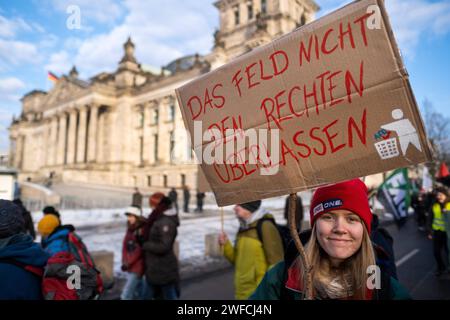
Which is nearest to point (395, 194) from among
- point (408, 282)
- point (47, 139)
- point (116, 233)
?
point (408, 282)

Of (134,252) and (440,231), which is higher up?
(134,252)

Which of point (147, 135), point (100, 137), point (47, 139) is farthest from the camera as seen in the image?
point (47, 139)

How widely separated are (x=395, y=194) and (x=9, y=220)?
7438 mm

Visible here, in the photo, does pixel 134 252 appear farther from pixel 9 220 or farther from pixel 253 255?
pixel 9 220

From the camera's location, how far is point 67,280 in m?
2.37

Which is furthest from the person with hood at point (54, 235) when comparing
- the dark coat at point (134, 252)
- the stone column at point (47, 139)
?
the stone column at point (47, 139)

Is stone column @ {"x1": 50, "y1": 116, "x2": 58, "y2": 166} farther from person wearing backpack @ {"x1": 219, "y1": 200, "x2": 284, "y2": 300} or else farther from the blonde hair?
the blonde hair

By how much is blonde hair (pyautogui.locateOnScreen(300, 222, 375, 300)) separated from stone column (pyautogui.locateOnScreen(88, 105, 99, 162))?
49950mm

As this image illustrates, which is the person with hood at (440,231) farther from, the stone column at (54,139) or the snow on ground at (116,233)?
the stone column at (54,139)

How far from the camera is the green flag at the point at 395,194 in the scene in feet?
23.8

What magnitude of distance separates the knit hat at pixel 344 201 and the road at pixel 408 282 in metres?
4.55

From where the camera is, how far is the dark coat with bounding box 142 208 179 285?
434 centimetres

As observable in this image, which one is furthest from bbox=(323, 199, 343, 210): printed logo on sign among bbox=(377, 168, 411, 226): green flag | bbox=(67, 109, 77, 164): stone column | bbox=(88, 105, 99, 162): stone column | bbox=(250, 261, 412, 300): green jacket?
bbox=(67, 109, 77, 164): stone column
